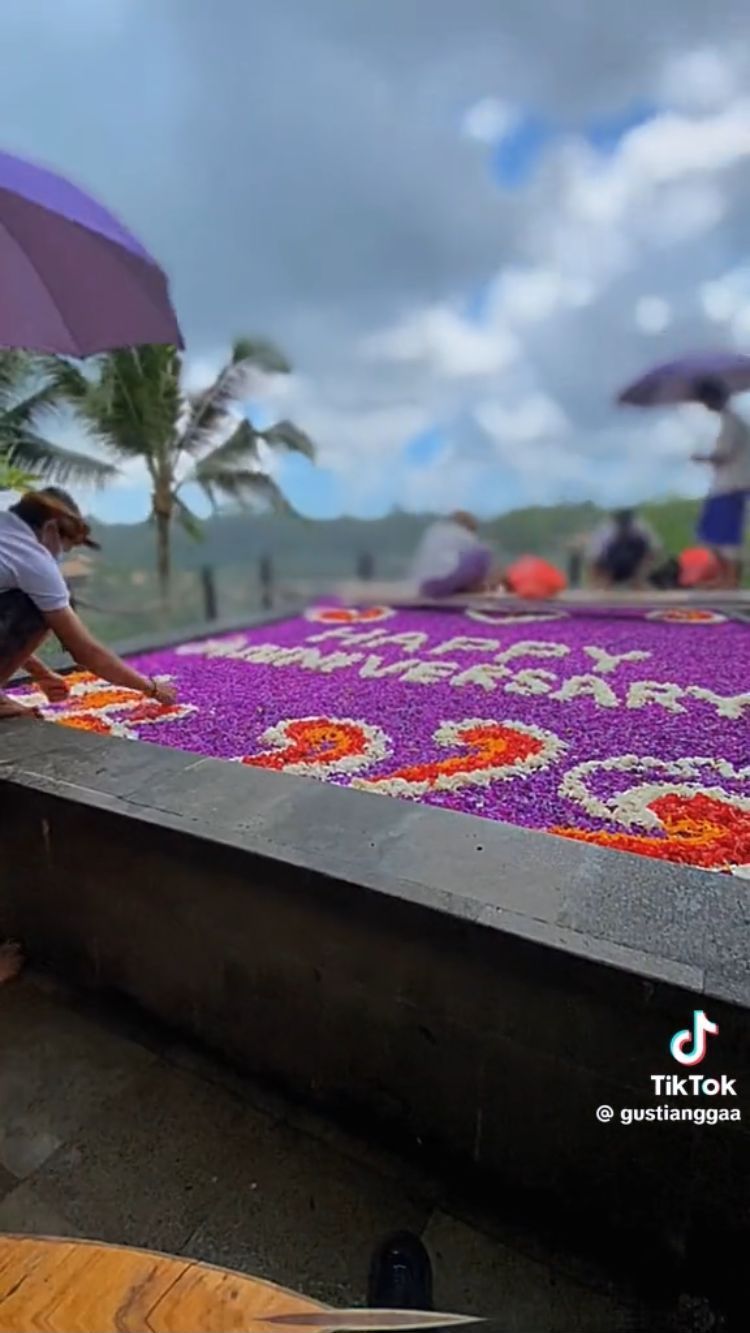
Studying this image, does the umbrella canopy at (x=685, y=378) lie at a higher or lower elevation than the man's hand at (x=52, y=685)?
higher

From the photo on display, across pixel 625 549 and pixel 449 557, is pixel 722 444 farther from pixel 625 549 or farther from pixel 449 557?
pixel 449 557

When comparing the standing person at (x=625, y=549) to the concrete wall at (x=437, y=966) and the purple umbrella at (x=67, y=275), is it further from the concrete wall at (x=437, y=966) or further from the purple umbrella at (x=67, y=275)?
the concrete wall at (x=437, y=966)

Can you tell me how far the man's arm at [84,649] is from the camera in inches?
91.6

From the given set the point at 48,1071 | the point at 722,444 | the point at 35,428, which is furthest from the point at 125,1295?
the point at 35,428

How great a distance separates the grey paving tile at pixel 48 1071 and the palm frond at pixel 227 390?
798 cm

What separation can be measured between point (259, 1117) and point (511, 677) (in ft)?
8.38

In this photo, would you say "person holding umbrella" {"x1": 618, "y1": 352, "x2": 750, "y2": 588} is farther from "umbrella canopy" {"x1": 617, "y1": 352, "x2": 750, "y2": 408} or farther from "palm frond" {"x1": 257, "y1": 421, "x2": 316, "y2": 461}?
"palm frond" {"x1": 257, "y1": 421, "x2": 316, "y2": 461}

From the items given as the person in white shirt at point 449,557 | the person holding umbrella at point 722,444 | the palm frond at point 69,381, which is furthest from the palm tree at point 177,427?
the person holding umbrella at point 722,444

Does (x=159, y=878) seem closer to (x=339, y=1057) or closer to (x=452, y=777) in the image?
(x=339, y=1057)

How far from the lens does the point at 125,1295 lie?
752 mm

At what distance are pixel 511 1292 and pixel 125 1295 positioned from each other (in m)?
0.80

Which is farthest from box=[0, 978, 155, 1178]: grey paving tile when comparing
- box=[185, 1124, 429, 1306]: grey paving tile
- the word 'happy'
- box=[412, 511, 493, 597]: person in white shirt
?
box=[412, 511, 493, 597]: person in white shirt

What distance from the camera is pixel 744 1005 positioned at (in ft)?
3.48

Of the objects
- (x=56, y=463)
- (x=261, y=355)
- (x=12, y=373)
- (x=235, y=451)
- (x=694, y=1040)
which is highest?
(x=261, y=355)
